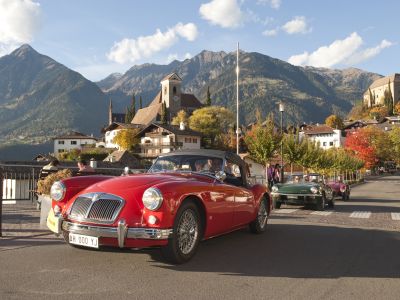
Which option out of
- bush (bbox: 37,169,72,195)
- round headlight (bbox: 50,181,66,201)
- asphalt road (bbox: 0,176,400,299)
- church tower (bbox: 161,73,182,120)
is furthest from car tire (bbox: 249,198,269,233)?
church tower (bbox: 161,73,182,120)

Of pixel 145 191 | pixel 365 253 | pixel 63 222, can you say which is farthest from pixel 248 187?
pixel 63 222

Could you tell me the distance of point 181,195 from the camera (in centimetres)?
577

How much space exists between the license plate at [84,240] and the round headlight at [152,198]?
0.73 m

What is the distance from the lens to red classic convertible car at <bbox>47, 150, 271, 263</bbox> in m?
5.38

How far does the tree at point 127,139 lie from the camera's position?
97.1 metres

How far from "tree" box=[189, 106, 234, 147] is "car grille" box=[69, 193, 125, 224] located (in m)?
89.9

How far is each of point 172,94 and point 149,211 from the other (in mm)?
137793

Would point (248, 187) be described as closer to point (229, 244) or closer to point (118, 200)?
point (229, 244)

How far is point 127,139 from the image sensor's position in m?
97.4

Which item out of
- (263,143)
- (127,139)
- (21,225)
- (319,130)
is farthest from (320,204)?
(319,130)

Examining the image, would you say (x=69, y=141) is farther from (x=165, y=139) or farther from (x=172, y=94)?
(x=165, y=139)

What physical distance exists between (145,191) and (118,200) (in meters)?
0.36

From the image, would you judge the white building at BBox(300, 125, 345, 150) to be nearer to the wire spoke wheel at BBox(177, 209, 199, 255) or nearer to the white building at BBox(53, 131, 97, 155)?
the white building at BBox(53, 131, 97, 155)

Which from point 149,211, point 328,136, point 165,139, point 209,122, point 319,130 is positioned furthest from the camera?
point 319,130
